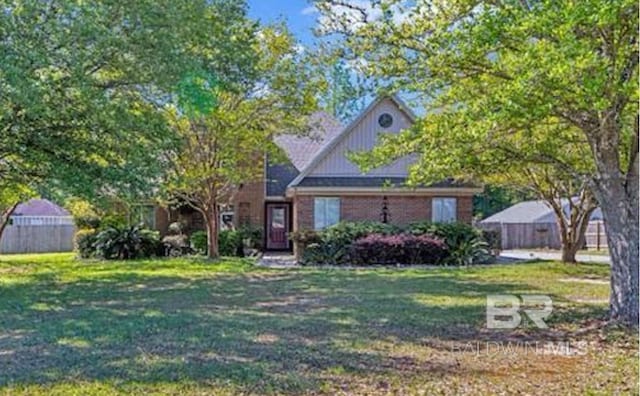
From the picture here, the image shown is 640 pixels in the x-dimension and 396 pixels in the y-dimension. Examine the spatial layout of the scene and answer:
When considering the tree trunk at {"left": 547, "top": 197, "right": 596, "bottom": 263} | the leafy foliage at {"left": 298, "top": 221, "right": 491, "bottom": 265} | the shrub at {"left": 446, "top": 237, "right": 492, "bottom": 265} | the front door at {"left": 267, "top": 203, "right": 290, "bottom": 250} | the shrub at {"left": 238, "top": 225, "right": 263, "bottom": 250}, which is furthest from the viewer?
the front door at {"left": 267, "top": 203, "right": 290, "bottom": 250}

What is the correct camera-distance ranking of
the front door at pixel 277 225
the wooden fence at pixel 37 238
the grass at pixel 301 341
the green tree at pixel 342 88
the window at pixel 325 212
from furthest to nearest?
the wooden fence at pixel 37 238 → the front door at pixel 277 225 → the window at pixel 325 212 → the green tree at pixel 342 88 → the grass at pixel 301 341

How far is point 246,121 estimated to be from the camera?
68.3ft

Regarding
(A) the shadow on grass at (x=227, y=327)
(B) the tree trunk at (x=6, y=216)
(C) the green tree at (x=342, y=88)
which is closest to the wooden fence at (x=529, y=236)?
(C) the green tree at (x=342, y=88)

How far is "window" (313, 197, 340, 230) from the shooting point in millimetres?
22547

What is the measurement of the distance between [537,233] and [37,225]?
1114 inches

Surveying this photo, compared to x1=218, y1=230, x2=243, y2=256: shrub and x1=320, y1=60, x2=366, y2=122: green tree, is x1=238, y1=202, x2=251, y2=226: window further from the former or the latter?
x1=320, y1=60, x2=366, y2=122: green tree

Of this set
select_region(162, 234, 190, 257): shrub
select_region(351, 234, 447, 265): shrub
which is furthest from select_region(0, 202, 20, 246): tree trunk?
select_region(351, 234, 447, 265): shrub

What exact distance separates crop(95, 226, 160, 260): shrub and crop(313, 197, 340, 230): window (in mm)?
6804

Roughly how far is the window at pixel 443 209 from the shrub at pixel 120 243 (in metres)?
11.3

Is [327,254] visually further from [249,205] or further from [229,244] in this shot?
[249,205]

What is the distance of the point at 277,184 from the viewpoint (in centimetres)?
2828

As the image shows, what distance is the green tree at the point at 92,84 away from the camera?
35.2ft

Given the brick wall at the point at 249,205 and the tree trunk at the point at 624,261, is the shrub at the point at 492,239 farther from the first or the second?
the tree trunk at the point at 624,261

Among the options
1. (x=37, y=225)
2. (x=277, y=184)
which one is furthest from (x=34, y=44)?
(x=37, y=225)
